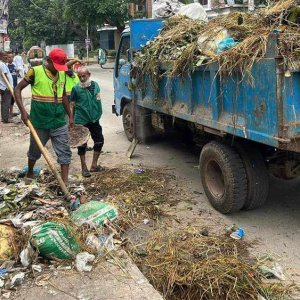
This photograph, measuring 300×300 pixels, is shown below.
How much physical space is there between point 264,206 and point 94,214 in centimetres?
208

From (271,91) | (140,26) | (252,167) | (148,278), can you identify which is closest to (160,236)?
(148,278)

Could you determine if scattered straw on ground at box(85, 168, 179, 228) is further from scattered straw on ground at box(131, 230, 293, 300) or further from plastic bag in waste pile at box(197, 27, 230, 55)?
plastic bag in waste pile at box(197, 27, 230, 55)

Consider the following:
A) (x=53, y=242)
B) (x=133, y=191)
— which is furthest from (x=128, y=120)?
(x=53, y=242)

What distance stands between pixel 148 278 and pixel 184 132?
4.00 meters

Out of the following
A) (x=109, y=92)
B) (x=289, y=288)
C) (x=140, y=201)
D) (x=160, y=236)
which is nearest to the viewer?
(x=289, y=288)

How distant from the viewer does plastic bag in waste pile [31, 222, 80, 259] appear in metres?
3.31

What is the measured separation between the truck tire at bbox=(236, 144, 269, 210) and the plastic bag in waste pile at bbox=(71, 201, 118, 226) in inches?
57.5

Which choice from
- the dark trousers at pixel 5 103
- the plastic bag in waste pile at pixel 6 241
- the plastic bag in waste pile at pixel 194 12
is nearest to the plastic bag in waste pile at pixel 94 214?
the plastic bag in waste pile at pixel 6 241

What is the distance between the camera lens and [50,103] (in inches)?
197

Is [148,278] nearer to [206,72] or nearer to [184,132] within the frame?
[206,72]

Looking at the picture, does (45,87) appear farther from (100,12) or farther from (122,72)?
(100,12)

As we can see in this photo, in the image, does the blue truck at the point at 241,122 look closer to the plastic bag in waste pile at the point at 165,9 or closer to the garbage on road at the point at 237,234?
the garbage on road at the point at 237,234

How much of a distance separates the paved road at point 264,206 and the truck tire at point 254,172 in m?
0.27

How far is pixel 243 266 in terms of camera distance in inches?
131
